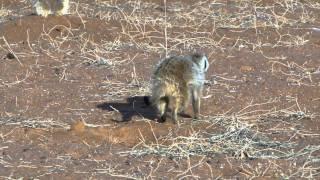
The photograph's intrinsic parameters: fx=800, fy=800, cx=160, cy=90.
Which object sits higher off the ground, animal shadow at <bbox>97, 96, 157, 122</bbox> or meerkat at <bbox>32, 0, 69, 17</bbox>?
meerkat at <bbox>32, 0, 69, 17</bbox>

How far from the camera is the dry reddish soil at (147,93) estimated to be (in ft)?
23.3

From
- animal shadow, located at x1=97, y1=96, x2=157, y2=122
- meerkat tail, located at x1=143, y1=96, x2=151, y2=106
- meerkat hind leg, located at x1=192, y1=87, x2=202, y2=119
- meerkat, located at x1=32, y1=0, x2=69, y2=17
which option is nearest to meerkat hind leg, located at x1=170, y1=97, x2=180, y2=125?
meerkat hind leg, located at x1=192, y1=87, x2=202, y2=119

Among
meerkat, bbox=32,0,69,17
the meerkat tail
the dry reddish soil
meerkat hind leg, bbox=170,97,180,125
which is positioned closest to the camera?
the dry reddish soil

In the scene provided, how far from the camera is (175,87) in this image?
318 inches

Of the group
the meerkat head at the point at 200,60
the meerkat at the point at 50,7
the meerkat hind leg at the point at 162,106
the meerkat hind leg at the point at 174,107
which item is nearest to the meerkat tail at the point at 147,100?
the meerkat hind leg at the point at 162,106

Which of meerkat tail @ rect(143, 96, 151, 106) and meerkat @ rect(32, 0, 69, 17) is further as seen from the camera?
meerkat @ rect(32, 0, 69, 17)

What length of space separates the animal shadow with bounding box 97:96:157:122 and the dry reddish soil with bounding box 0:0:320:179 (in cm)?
1

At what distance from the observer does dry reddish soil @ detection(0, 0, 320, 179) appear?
7094 mm

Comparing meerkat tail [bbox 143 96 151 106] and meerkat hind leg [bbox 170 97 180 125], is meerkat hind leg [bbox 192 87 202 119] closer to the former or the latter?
meerkat hind leg [bbox 170 97 180 125]

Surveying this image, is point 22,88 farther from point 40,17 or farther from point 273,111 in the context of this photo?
point 40,17

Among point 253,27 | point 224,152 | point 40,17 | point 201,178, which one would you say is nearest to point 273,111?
point 224,152

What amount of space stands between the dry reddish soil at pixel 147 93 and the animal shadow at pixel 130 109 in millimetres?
14

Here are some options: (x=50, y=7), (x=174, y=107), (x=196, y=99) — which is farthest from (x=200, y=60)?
(x=50, y=7)

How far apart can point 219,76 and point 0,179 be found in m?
4.29
